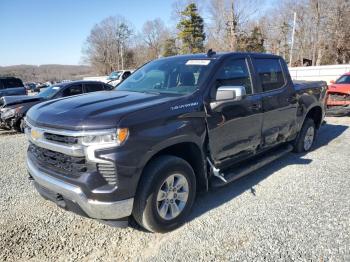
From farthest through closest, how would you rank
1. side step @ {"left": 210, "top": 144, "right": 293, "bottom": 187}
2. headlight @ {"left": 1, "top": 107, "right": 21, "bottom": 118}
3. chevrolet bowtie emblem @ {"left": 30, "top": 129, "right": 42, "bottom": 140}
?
headlight @ {"left": 1, "top": 107, "right": 21, "bottom": 118} < side step @ {"left": 210, "top": 144, "right": 293, "bottom": 187} < chevrolet bowtie emblem @ {"left": 30, "top": 129, "right": 42, "bottom": 140}

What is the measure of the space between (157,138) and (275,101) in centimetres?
256

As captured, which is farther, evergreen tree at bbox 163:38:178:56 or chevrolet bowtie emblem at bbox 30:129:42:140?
evergreen tree at bbox 163:38:178:56

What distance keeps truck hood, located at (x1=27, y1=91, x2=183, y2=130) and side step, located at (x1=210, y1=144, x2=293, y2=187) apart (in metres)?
1.22

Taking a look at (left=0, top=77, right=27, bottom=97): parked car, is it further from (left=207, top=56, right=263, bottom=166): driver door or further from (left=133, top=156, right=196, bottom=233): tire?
(left=133, top=156, right=196, bottom=233): tire

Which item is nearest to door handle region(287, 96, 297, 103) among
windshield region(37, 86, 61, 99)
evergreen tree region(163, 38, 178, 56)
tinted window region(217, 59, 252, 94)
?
tinted window region(217, 59, 252, 94)

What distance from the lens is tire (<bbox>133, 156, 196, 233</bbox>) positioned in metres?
3.16

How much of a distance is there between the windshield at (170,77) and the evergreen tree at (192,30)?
4487 centimetres

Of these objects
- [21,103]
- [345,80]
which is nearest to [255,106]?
[21,103]

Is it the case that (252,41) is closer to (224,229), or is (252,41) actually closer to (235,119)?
(235,119)

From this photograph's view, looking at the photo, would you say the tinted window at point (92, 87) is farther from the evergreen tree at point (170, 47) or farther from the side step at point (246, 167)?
the evergreen tree at point (170, 47)

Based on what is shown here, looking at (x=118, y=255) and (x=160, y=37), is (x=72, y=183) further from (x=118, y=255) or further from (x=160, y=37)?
(x=160, y=37)

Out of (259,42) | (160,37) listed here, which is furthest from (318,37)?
(160,37)

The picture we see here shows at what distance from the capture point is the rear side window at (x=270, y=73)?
4.80 m

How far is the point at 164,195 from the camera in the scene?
340cm
